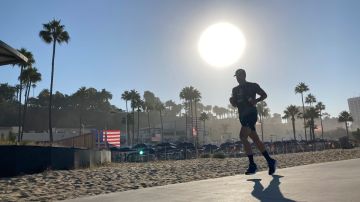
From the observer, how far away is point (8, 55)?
918 cm

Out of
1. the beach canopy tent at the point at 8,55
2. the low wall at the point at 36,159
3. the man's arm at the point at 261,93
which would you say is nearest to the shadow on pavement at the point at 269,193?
the man's arm at the point at 261,93

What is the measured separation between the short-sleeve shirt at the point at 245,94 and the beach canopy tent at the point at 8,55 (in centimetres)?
545

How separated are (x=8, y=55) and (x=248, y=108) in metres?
6.32

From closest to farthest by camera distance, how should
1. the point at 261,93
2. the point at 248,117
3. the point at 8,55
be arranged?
the point at 248,117 → the point at 261,93 → the point at 8,55

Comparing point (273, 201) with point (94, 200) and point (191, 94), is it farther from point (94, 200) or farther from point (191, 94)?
point (191, 94)

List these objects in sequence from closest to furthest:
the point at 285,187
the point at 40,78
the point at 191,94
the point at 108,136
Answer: the point at 285,187 → the point at 40,78 → the point at 108,136 → the point at 191,94

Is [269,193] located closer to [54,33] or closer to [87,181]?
[87,181]

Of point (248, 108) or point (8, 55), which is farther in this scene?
point (8, 55)

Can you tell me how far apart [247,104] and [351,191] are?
2529 mm

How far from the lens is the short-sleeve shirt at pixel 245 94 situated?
19.6 ft

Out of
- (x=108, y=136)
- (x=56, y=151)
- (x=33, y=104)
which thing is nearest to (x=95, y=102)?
(x=33, y=104)

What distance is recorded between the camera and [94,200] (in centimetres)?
446

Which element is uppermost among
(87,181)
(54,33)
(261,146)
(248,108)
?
(54,33)

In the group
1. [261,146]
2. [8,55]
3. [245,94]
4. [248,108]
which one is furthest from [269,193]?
[8,55]
